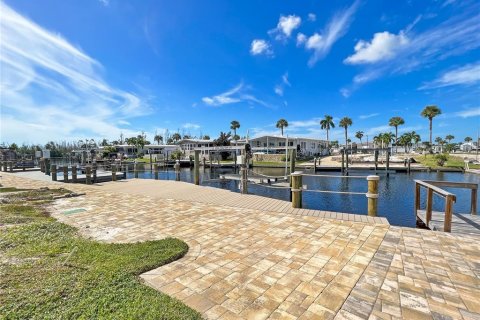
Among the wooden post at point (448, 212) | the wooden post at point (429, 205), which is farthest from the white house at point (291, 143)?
the wooden post at point (448, 212)

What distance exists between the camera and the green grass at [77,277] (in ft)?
7.87

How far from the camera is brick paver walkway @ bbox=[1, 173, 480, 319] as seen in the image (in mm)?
2600

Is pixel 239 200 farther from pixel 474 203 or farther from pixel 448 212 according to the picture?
pixel 474 203

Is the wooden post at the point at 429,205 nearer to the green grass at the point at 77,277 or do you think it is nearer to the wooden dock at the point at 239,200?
the wooden dock at the point at 239,200

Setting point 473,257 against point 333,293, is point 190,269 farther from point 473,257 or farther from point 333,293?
point 473,257

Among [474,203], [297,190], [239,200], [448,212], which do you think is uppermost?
[297,190]

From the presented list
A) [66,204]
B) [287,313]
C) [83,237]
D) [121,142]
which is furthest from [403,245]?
[121,142]

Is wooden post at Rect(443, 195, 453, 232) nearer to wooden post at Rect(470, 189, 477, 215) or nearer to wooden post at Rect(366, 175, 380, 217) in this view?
wooden post at Rect(366, 175, 380, 217)

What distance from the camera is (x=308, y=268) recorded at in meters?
3.44

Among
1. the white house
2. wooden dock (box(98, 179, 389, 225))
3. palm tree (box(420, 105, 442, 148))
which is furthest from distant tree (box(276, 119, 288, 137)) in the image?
wooden dock (box(98, 179, 389, 225))

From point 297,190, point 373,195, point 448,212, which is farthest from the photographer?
point 297,190

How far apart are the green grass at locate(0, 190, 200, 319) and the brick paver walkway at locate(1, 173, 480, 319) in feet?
0.88

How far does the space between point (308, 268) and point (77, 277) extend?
10.3 feet

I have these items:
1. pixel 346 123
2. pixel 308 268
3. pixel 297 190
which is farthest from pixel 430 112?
pixel 308 268
